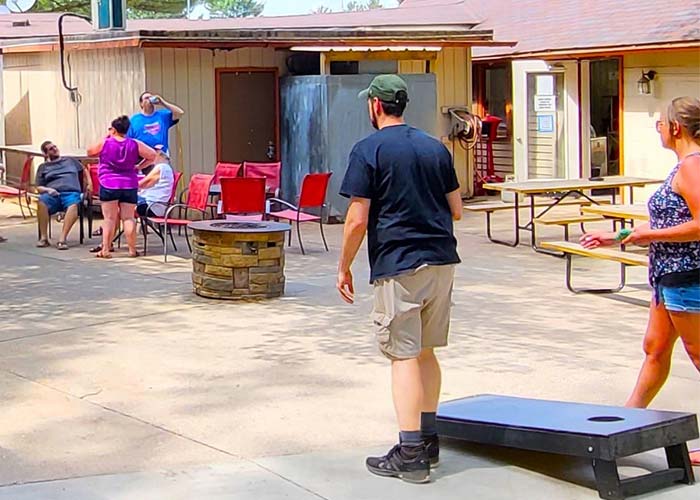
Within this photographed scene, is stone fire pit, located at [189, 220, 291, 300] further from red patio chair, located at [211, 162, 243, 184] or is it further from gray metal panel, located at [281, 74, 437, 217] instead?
gray metal panel, located at [281, 74, 437, 217]

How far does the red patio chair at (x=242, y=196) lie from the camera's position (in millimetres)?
12312

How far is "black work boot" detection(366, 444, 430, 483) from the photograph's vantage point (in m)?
5.22

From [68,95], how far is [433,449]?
13243 millimetres

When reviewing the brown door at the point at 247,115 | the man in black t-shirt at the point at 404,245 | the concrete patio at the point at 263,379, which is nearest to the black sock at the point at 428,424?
the man in black t-shirt at the point at 404,245

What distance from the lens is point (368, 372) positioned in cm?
738

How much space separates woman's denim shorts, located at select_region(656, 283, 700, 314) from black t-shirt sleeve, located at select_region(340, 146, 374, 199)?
1.42 meters

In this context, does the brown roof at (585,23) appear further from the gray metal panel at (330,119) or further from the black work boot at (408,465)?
the black work boot at (408,465)

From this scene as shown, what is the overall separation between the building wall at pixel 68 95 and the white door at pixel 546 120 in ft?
21.3

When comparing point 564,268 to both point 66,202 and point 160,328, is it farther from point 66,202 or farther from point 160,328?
point 66,202

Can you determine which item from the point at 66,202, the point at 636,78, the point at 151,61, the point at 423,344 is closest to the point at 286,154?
the point at 151,61

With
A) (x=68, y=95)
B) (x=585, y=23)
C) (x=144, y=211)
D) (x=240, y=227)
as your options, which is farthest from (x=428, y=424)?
(x=585, y=23)

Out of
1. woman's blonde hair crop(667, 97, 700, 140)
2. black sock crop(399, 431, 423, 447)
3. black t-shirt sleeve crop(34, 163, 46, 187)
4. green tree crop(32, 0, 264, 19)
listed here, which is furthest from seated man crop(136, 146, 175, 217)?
green tree crop(32, 0, 264, 19)

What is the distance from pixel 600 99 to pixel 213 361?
39.3 ft

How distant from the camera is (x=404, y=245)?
5.20 m
